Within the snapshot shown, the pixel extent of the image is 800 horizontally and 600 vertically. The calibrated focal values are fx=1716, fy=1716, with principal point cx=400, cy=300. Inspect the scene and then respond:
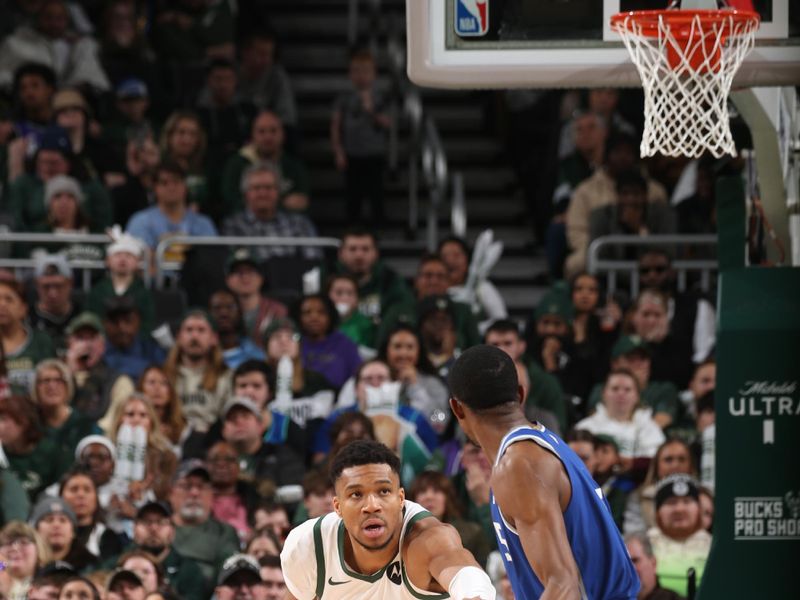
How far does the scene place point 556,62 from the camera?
6.90 m

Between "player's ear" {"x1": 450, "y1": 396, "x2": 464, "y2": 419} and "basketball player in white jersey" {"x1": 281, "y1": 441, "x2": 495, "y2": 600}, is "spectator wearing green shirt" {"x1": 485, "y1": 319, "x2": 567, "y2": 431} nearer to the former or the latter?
"basketball player in white jersey" {"x1": 281, "y1": 441, "x2": 495, "y2": 600}

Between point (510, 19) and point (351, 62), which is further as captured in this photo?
point (351, 62)

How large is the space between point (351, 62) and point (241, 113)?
3.42ft

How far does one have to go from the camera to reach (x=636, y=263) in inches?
497

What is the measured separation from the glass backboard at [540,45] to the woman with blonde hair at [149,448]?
4.66 metres

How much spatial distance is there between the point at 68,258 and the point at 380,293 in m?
2.31

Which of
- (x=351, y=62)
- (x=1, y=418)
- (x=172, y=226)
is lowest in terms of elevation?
(x=1, y=418)

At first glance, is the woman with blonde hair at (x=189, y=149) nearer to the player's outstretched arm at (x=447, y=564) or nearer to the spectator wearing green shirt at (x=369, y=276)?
the spectator wearing green shirt at (x=369, y=276)

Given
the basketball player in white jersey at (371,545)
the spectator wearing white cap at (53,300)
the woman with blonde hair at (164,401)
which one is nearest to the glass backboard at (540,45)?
the basketball player in white jersey at (371,545)

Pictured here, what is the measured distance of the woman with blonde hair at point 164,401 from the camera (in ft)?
36.6

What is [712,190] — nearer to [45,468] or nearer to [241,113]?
[241,113]

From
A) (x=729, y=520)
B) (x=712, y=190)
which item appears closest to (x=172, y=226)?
(x=712, y=190)

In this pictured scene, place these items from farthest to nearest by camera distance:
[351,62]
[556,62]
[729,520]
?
[351,62] → [729,520] → [556,62]

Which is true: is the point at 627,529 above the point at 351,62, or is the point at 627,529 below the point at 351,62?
below
